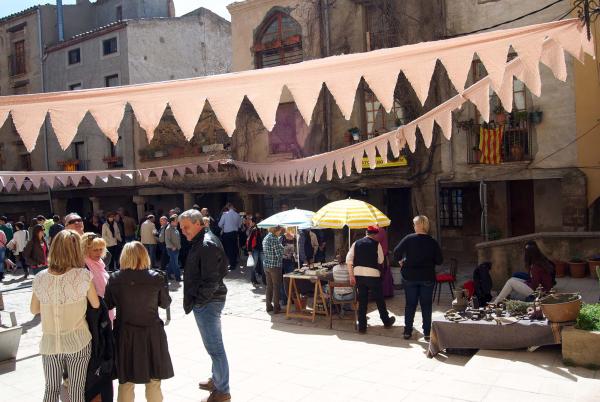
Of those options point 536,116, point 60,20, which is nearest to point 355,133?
point 536,116

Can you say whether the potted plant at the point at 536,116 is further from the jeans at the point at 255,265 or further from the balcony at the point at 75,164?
the balcony at the point at 75,164

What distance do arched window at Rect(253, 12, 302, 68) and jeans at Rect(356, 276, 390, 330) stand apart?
12.8 meters

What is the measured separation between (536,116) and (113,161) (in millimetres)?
19565

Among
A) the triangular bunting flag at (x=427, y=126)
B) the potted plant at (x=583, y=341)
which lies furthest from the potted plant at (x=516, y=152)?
the potted plant at (x=583, y=341)

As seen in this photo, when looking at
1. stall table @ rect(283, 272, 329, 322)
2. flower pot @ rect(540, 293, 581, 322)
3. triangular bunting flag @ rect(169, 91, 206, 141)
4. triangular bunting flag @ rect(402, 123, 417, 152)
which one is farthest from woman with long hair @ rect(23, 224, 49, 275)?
flower pot @ rect(540, 293, 581, 322)

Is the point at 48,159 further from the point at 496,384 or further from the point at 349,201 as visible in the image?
the point at 496,384

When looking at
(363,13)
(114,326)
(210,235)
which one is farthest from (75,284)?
(363,13)

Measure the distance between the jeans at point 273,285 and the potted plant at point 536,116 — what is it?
30.2 feet

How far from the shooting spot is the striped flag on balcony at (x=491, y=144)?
14320mm

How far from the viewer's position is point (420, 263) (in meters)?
6.82

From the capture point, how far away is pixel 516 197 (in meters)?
16.8

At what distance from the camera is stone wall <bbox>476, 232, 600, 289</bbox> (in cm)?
1060

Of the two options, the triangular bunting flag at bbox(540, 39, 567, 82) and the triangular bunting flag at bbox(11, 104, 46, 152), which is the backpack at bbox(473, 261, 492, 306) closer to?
the triangular bunting flag at bbox(540, 39, 567, 82)

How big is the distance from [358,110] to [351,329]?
418 inches
